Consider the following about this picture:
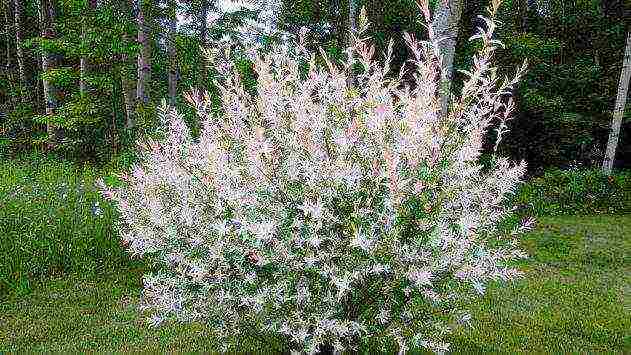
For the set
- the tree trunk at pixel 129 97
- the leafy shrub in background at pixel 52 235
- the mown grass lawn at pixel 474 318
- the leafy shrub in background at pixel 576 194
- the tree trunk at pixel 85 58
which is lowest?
the leafy shrub in background at pixel 576 194

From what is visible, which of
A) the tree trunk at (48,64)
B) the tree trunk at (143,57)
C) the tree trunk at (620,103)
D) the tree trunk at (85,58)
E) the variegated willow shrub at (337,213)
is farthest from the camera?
the tree trunk at (620,103)

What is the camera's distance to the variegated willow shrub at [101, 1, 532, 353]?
372 centimetres

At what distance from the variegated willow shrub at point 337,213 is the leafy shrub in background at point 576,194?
11.5 m

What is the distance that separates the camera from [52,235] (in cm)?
758

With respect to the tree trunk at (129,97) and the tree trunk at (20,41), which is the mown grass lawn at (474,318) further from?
the tree trunk at (20,41)

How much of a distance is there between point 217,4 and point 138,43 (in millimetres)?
7393

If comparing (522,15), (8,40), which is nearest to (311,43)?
(522,15)

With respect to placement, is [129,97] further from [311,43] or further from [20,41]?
[311,43]

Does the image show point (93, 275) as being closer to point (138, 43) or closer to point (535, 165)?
point (138, 43)

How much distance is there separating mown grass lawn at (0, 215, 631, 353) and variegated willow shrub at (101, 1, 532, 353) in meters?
0.76

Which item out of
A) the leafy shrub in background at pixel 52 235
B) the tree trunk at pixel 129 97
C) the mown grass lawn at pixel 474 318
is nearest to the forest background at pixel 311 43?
the tree trunk at pixel 129 97

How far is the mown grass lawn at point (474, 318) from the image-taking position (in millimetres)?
5539

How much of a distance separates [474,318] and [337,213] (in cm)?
329

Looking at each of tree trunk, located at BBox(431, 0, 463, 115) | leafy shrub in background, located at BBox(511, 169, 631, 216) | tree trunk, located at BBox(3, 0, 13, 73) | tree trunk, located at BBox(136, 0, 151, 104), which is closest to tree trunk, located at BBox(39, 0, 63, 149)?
tree trunk, located at BBox(136, 0, 151, 104)
